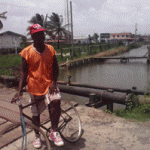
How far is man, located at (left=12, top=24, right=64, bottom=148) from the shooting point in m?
2.56

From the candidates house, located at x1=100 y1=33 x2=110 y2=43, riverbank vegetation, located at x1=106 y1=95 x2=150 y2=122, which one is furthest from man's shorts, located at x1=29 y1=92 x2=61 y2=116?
house, located at x1=100 y1=33 x2=110 y2=43

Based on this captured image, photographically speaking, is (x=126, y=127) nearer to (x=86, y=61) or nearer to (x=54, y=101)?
(x=54, y=101)

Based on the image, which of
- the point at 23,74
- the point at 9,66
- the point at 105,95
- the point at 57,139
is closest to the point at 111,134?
the point at 57,139

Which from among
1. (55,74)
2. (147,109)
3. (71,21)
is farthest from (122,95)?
(71,21)

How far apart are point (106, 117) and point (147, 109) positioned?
1.14 metres

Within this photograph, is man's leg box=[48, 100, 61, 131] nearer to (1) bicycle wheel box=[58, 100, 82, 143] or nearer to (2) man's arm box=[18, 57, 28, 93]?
(1) bicycle wheel box=[58, 100, 82, 143]

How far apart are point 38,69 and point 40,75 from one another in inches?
3.7

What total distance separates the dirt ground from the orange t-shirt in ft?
3.59

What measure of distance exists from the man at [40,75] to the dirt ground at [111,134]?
0.74 m

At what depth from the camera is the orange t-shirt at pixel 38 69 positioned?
8.43 feet

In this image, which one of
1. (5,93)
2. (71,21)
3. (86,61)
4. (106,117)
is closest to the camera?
(106,117)

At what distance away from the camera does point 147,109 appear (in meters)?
4.50

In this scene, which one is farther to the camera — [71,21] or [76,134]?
[71,21]

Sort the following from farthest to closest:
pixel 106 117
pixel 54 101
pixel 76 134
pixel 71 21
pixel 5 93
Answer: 1. pixel 71 21
2. pixel 5 93
3. pixel 106 117
4. pixel 76 134
5. pixel 54 101
